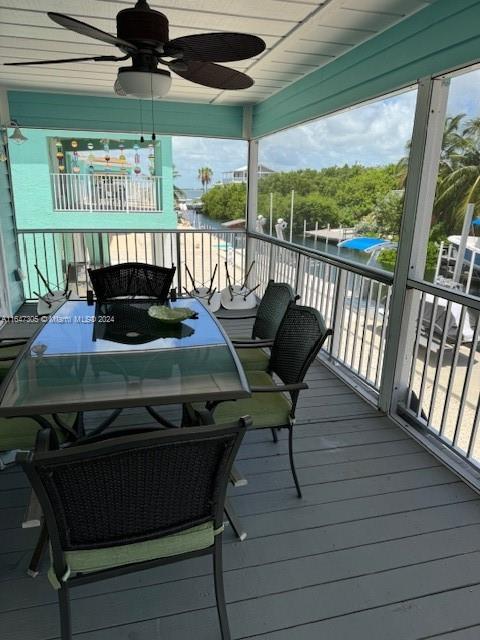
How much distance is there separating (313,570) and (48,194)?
7499 mm

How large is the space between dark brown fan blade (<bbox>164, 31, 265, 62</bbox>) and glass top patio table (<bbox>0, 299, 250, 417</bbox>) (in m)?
1.35

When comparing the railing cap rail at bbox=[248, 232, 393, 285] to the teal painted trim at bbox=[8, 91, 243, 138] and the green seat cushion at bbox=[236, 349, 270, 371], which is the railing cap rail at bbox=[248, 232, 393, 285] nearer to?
the green seat cushion at bbox=[236, 349, 270, 371]

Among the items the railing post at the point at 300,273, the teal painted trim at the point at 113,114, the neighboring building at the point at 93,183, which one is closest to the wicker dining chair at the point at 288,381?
the railing post at the point at 300,273

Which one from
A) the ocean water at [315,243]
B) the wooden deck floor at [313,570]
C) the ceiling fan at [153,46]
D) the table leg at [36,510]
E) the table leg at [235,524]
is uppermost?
the ceiling fan at [153,46]

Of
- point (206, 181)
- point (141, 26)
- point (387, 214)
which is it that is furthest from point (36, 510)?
point (206, 181)

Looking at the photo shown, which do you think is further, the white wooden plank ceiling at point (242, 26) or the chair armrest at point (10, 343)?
the white wooden plank ceiling at point (242, 26)

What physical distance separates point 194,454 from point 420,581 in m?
1.19

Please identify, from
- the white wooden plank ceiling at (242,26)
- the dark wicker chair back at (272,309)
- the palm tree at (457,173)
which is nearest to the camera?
the white wooden plank ceiling at (242,26)

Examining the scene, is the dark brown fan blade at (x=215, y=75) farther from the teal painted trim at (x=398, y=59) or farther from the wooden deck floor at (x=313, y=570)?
the wooden deck floor at (x=313, y=570)

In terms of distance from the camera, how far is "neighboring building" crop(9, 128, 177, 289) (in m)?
7.21

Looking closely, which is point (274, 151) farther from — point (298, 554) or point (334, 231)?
point (298, 554)

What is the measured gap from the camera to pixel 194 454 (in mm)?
1177

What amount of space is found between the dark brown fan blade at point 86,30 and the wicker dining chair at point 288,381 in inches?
56.9

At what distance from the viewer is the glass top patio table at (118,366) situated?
1.70m
